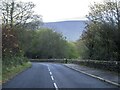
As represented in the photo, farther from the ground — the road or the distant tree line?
the distant tree line

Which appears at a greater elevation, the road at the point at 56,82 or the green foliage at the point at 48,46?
the green foliage at the point at 48,46

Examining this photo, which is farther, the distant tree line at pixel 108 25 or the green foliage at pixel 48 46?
the green foliage at pixel 48 46

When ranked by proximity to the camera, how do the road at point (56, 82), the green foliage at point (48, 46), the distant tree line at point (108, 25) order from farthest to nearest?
the green foliage at point (48, 46), the distant tree line at point (108, 25), the road at point (56, 82)

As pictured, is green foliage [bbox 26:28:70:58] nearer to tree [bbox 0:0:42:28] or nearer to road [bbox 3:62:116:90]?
tree [bbox 0:0:42:28]

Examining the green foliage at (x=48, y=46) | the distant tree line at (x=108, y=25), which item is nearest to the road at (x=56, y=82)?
the distant tree line at (x=108, y=25)

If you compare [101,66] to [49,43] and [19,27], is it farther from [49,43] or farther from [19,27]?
[49,43]

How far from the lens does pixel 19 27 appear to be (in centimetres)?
6462

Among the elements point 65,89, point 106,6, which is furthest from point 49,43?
point 65,89

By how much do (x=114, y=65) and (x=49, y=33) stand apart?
3780 inches

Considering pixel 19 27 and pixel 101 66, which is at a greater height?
pixel 19 27

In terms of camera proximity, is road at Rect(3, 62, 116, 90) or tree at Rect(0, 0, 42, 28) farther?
tree at Rect(0, 0, 42, 28)

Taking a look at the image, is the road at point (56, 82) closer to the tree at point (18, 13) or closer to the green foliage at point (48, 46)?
the tree at point (18, 13)

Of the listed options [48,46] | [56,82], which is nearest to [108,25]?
[56,82]

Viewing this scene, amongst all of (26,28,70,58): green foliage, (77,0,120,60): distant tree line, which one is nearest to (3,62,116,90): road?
(77,0,120,60): distant tree line
